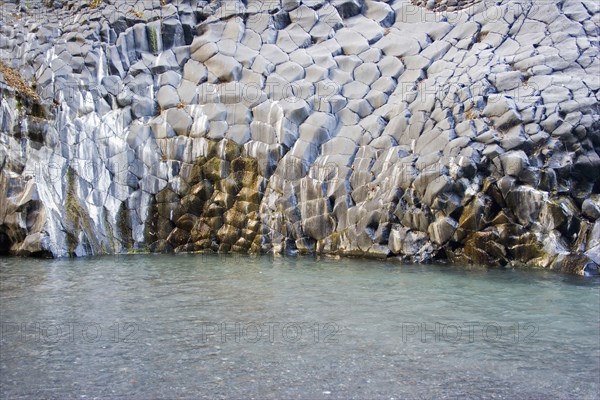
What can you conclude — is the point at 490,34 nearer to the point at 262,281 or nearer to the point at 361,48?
the point at 361,48

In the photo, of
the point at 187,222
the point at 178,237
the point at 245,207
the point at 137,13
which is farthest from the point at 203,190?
the point at 137,13

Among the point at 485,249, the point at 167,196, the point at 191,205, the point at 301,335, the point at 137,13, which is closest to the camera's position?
the point at 301,335

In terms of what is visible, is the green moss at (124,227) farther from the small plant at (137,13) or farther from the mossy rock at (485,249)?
the mossy rock at (485,249)

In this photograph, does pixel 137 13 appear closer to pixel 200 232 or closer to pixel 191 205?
pixel 191 205

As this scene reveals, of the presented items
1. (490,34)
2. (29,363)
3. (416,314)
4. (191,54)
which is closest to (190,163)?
(191,54)

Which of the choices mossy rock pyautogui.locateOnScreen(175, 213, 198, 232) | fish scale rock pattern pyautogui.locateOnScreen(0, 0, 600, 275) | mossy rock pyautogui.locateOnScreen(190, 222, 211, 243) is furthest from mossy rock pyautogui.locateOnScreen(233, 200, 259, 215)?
mossy rock pyautogui.locateOnScreen(175, 213, 198, 232)

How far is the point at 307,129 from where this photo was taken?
14633 mm

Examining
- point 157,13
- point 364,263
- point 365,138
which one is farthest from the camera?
point 157,13

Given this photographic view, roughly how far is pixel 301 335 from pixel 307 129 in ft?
27.7

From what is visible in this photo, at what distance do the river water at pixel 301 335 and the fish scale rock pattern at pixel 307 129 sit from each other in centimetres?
168

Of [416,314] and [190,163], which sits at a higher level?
[190,163]

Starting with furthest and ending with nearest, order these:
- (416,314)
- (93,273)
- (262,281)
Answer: (93,273) < (262,281) < (416,314)

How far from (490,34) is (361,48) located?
311 centimetres

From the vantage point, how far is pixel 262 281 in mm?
10219
